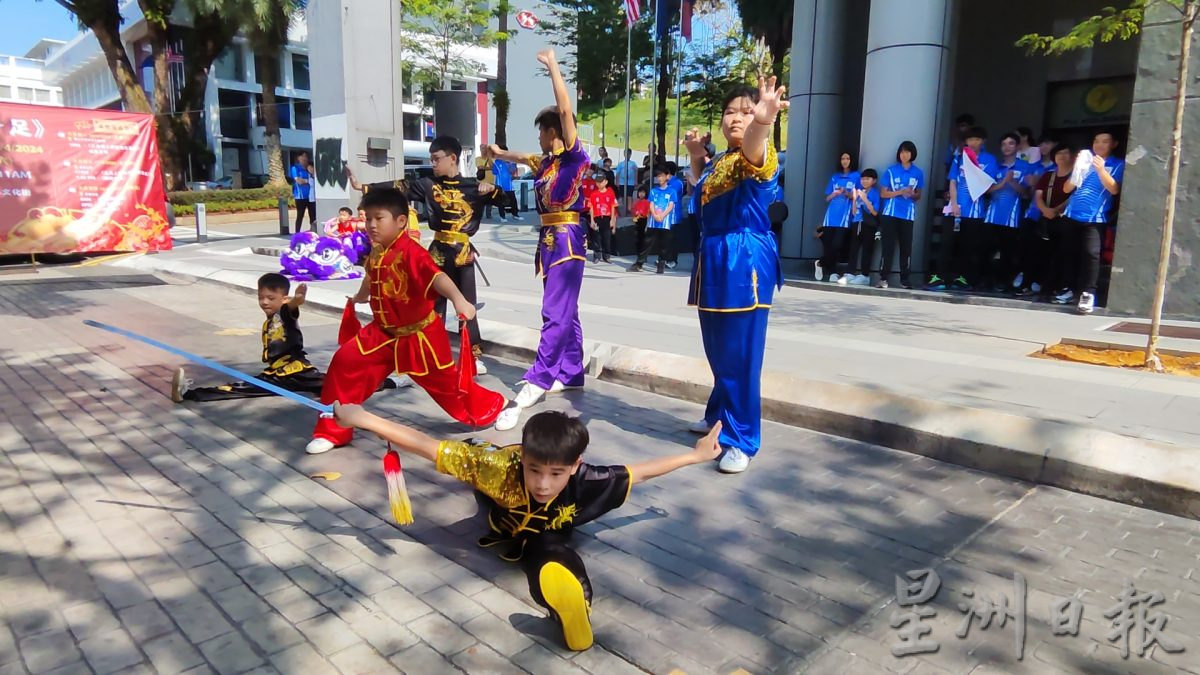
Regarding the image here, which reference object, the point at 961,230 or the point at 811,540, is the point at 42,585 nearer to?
the point at 811,540

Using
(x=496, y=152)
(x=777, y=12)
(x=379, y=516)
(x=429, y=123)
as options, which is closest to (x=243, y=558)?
(x=379, y=516)

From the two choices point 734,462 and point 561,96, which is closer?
point 734,462

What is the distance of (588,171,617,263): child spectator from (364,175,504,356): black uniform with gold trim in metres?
8.70

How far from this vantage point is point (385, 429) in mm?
2863

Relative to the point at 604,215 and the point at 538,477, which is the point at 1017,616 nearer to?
the point at 538,477

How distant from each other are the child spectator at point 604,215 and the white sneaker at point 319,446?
10519 millimetres

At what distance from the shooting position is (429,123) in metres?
48.6

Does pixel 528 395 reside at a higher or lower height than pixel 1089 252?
lower

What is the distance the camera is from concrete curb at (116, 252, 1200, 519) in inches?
143

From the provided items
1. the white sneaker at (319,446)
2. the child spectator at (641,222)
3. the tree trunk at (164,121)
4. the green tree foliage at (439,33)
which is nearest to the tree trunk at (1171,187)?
the white sneaker at (319,446)

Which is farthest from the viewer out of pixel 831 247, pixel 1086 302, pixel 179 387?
pixel 831 247

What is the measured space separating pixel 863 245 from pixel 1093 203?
3143mm

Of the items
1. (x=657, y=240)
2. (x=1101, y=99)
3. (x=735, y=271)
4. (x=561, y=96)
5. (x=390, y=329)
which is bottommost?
(x=390, y=329)

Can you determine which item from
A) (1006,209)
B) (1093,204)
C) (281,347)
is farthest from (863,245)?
(281,347)
